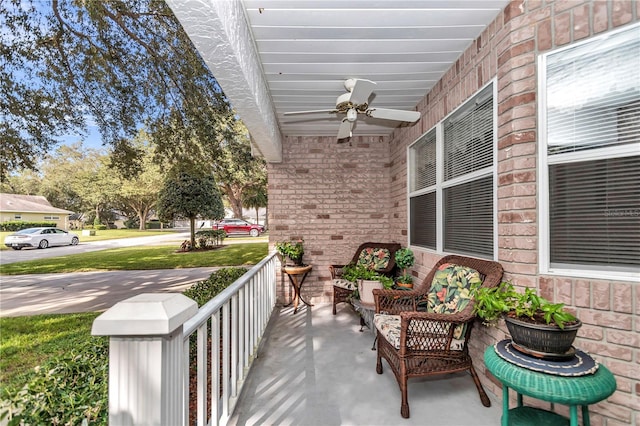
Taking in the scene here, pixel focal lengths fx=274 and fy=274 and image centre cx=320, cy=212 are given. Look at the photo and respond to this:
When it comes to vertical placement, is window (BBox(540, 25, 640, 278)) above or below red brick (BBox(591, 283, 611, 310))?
above

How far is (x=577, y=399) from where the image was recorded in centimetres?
Answer: 122

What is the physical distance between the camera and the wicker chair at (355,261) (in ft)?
12.6

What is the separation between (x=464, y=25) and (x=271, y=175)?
10.8ft

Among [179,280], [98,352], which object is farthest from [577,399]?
[179,280]

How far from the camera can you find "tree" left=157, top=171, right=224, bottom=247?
33.5ft

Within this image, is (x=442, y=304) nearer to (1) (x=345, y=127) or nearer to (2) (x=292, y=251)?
(1) (x=345, y=127)

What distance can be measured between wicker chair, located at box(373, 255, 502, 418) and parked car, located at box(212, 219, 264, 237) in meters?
15.2

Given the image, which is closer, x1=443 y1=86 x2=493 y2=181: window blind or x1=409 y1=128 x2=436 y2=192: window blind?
x1=443 y1=86 x2=493 y2=181: window blind

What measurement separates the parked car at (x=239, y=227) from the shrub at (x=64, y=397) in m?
15.2

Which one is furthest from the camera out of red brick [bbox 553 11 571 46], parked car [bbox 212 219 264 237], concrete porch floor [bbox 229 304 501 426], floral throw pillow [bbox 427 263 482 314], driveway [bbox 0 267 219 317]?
parked car [bbox 212 219 264 237]

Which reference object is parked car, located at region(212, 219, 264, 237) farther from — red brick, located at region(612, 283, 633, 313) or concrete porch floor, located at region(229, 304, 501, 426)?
red brick, located at region(612, 283, 633, 313)

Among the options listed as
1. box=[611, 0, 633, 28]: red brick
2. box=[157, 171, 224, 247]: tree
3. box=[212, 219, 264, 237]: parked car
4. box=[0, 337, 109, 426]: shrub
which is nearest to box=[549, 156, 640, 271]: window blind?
box=[611, 0, 633, 28]: red brick

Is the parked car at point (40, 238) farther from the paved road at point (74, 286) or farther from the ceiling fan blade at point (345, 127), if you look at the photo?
the ceiling fan blade at point (345, 127)

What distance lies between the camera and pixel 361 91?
7.87 ft
